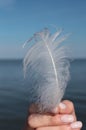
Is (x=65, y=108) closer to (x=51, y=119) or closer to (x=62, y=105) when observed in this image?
(x=62, y=105)

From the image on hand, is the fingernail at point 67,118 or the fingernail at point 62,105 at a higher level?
the fingernail at point 62,105

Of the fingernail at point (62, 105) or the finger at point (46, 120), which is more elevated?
the fingernail at point (62, 105)

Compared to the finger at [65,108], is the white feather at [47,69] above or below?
above

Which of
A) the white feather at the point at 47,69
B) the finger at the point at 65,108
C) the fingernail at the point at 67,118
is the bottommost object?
the fingernail at the point at 67,118

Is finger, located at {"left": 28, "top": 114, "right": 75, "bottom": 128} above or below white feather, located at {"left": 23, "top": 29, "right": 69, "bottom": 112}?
below

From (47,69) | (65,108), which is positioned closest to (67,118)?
(65,108)
